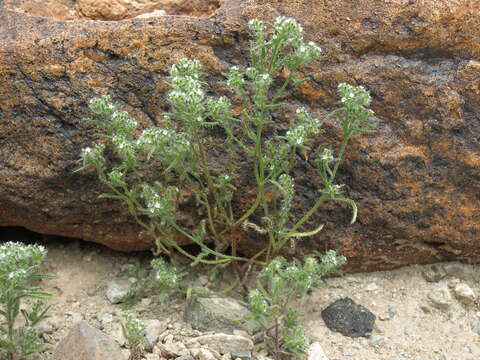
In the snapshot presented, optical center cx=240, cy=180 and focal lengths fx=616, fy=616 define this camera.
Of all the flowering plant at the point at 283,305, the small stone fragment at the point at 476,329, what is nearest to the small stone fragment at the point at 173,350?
the flowering plant at the point at 283,305

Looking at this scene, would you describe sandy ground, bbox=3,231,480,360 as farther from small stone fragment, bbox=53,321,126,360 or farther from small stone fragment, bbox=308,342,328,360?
small stone fragment, bbox=53,321,126,360

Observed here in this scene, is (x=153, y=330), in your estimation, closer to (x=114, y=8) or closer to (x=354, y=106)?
A: (x=354, y=106)

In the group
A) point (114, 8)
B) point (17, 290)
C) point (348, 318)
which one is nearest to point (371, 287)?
point (348, 318)

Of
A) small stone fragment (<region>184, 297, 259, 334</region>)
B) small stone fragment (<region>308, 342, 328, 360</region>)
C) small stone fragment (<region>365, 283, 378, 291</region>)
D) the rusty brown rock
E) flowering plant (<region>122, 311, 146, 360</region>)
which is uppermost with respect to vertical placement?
the rusty brown rock

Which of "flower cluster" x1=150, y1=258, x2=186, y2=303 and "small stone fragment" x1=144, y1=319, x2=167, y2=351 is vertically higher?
"flower cluster" x1=150, y1=258, x2=186, y2=303

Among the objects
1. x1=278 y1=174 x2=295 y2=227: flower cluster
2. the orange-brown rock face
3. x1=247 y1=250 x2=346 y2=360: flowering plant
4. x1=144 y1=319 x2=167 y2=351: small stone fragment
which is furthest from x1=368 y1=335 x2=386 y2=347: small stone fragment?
x1=144 y1=319 x2=167 y2=351: small stone fragment

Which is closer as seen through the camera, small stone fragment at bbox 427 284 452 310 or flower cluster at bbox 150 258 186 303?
flower cluster at bbox 150 258 186 303

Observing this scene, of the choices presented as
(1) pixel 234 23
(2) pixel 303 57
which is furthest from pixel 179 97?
(1) pixel 234 23

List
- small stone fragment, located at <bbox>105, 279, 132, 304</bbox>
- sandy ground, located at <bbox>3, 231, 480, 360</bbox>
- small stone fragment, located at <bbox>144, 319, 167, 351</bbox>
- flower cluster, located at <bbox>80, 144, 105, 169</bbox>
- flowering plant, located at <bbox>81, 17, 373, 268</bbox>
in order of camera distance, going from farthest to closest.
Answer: small stone fragment, located at <bbox>105, 279, 132, 304</bbox> < sandy ground, located at <bbox>3, 231, 480, 360</bbox> < small stone fragment, located at <bbox>144, 319, 167, 351</bbox> < flower cluster, located at <bbox>80, 144, 105, 169</bbox> < flowering plant, located at <bbox>81, 17, 373, 268</bbox>
